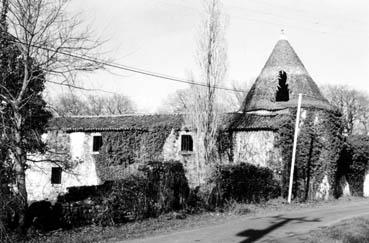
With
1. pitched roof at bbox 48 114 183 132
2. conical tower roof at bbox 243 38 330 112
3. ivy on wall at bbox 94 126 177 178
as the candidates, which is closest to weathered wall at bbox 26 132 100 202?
pitched roof at bbox 48 114 183 132

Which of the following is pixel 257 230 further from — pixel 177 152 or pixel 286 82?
pixel 286 82

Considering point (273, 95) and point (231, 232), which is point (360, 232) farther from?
point (273, 95)

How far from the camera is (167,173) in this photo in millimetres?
16500

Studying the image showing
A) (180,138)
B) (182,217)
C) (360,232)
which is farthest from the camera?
(180,138)

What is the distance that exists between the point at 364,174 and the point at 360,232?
1891cm

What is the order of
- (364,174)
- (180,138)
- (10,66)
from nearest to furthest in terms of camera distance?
(10,66) < (180,138) < (364,174)

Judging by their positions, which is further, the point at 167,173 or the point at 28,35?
the point at 167,173

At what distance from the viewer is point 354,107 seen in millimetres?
63188

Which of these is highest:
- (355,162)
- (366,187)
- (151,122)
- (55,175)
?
(151,122)

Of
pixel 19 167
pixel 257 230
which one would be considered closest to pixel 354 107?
pixel 257 230

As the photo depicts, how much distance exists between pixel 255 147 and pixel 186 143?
14.8 ft

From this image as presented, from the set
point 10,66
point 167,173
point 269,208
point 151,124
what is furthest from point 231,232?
point 151,124

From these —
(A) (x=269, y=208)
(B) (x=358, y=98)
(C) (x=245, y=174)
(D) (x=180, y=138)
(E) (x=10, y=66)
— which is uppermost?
(B) (x=358, y=98)

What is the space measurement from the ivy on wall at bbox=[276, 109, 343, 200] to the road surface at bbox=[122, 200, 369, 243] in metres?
8.33
